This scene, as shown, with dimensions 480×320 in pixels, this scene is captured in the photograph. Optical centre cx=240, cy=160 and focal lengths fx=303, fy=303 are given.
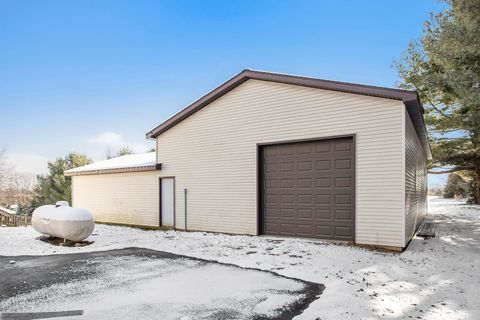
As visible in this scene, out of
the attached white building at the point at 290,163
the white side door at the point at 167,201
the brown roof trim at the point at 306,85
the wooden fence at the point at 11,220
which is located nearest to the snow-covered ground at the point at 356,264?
the attached white building at the point at 290,163

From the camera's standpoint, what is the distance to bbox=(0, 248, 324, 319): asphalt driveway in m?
3.78

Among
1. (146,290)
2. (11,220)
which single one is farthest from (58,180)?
(146,290)

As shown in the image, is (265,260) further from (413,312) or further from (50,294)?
(50,294)

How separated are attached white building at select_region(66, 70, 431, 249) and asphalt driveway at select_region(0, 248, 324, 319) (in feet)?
11.0

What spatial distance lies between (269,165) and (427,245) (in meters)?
4.78

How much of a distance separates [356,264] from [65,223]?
7.62 metres

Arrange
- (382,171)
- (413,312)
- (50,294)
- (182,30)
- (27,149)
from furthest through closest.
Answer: (27,149), (182,30), (382,171), (50,294), (413,312)

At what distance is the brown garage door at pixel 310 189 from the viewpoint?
8.07 metres

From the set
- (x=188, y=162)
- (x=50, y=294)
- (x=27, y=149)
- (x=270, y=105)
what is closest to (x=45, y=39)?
(x=188, y=162)

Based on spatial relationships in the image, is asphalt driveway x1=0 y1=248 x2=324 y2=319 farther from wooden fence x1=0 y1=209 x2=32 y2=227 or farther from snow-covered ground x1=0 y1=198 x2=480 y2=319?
wooden fence x1=0 y1=209 x2=32 y2=227

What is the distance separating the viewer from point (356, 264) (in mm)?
6031

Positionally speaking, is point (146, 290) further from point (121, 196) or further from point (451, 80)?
point (121, 196)

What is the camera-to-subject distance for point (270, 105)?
370 inches

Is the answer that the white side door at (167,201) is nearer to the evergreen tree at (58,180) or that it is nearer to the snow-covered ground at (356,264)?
the snow-covered ground at (356,264)
